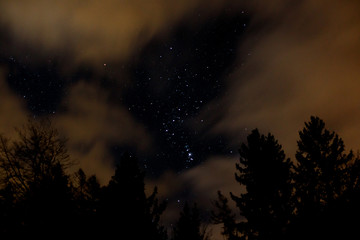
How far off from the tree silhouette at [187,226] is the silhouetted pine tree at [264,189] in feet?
18.6

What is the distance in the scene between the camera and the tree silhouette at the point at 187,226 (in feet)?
82.9

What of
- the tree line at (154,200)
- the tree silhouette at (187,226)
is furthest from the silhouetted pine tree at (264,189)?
the tree silhouette at (187,226)

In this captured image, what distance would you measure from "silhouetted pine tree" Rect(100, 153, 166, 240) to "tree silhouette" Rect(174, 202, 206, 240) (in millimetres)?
14404

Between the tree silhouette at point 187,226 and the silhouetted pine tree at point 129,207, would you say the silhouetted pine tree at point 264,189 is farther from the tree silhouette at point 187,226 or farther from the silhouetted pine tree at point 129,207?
the silhouetted pine tree at point 129,207

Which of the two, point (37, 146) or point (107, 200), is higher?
point (37, 146)

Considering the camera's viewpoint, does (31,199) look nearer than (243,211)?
Yes

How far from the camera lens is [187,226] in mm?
25672

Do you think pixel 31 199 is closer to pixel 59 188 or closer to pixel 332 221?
pixel 59 188

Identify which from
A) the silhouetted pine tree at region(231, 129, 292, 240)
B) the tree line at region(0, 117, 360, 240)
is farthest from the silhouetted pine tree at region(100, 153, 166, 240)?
the silhouetted pine tree at region(231, 129, 292, 240)

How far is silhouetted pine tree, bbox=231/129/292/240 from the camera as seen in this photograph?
20.1m

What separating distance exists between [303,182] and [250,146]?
24.4 ft

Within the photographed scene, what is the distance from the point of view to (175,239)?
2544 centimetres

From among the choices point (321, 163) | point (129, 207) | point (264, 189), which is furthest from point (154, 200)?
point (321, 163)

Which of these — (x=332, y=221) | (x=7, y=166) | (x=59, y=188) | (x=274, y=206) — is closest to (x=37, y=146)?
(x=7, y=166)
